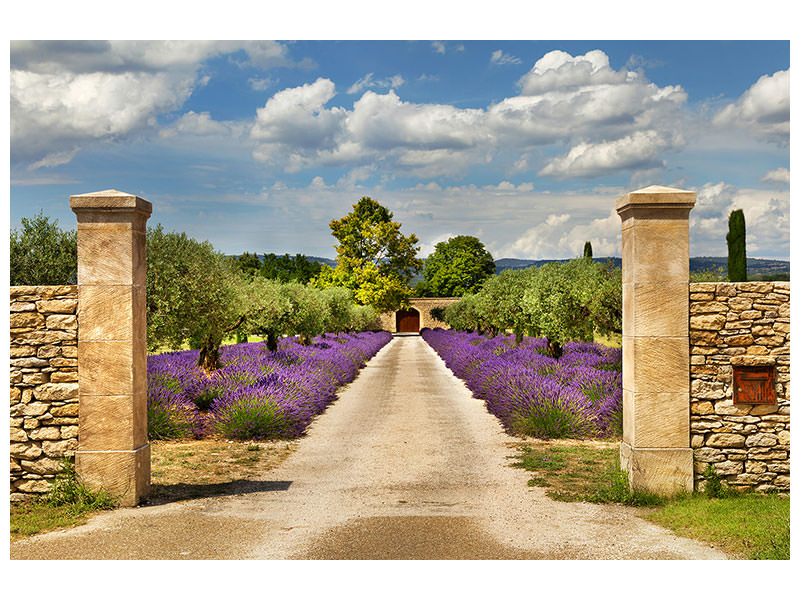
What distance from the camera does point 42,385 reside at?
272 inches

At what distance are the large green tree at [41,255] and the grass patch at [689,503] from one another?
12.4 meters

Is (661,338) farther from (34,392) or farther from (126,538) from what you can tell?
(34,392)

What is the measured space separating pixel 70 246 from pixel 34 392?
32.4ft

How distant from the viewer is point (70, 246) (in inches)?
607

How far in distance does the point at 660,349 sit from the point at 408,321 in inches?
2575

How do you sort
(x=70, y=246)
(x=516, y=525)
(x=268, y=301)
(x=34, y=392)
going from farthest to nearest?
1. (x=268, y=301)
2. (x=70, y=246)
3. (x=34, y=392)
4. (x=516, y=525)

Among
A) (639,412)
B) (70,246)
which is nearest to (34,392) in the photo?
(639,412)

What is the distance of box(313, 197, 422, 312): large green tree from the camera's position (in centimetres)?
4659

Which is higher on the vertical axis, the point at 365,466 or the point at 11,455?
the point at 11,455

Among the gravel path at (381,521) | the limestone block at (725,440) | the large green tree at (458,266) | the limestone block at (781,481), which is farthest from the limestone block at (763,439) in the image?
the large green tree at (458,266)

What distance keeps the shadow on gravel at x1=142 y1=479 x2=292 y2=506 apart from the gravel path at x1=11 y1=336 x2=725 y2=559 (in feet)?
0.19

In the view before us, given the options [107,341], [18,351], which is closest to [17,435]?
[18,351]

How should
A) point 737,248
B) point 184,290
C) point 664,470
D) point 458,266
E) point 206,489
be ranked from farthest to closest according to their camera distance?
point 458,266 → point 737,248 → point 184,290 → point 206,489 → point 664,470

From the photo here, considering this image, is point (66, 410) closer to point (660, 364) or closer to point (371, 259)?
point (660, 364)
